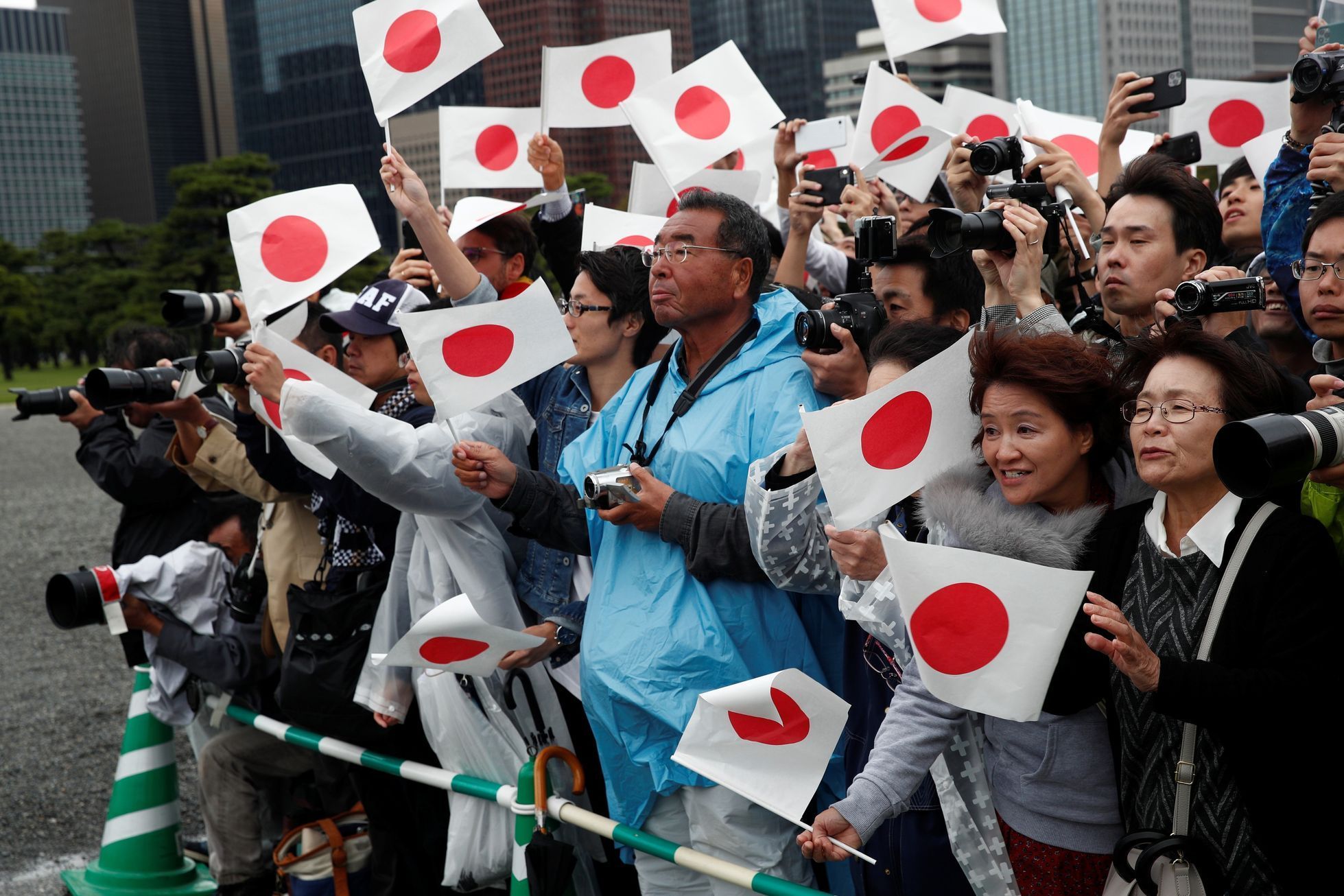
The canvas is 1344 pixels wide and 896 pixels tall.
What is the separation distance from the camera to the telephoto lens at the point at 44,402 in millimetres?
5008

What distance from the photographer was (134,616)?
4.71 metres

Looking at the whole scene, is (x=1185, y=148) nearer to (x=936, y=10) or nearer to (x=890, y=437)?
(x=936, y=10)

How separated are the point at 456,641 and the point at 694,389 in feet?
2.92

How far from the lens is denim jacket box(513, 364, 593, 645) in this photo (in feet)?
12.5

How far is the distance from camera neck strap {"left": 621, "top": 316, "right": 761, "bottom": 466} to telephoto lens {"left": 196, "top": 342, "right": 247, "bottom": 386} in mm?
1374

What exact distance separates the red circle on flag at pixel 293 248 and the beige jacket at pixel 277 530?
2.79ft

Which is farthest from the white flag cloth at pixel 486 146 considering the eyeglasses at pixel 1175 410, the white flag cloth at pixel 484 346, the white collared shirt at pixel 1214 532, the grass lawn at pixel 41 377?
the grass lawn at pixel 41 377

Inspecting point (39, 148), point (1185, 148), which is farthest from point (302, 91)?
point (1185, 148)

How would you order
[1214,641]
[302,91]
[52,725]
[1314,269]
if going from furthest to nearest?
[302,91] < [52,725] < [1314,269] < [1214,641]

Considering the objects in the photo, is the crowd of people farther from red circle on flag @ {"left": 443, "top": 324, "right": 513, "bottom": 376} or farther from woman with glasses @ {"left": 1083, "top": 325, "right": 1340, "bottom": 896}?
red circle on flag @ {"left": 443, "top": 324, "right": 513, "bottom": 376}

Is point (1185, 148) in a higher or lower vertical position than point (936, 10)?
lower

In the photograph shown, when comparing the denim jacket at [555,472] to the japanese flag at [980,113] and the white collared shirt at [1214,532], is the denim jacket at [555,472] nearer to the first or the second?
the white collared shirt at [1214,532]

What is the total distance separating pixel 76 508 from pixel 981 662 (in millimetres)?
17794

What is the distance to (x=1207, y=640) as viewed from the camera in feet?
7.36
